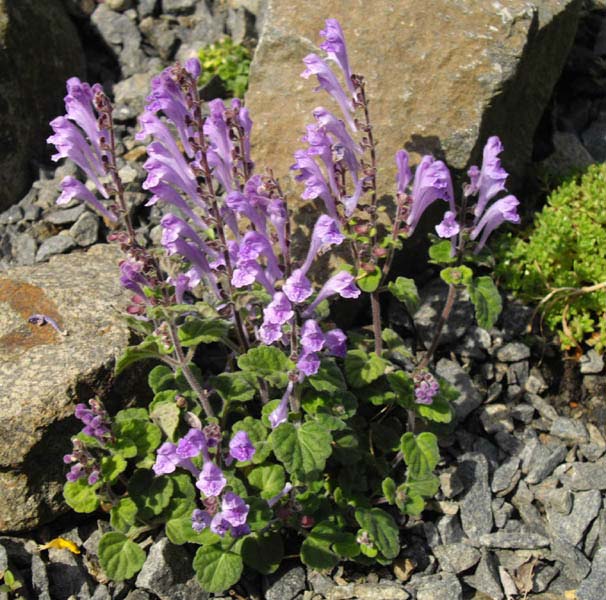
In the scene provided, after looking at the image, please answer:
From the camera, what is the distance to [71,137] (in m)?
4.77

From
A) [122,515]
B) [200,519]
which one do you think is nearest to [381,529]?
[200,519]

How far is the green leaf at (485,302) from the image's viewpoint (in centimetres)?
473

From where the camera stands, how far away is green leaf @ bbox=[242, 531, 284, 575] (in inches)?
190

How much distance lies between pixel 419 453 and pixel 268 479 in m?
0.94

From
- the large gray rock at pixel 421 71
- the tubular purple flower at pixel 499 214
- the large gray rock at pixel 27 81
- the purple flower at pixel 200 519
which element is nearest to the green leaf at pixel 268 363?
the purple flower at pixel 200 519

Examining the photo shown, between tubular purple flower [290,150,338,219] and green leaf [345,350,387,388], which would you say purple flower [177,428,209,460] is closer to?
green leaf [345,350,387,388]

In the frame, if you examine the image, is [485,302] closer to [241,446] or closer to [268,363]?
[268,363]

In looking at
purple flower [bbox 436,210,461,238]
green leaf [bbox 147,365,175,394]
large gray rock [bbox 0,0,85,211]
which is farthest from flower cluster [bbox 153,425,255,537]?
large gray rock [bbox 0,0,85,211]

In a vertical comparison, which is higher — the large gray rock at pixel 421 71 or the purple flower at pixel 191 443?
the large gray rock at pixel 421 71

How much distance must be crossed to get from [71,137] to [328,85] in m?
1.65

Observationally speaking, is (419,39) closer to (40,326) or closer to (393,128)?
(393,128)

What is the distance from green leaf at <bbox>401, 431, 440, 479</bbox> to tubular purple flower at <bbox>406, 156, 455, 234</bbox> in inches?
51.5

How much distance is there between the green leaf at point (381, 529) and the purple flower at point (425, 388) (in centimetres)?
76

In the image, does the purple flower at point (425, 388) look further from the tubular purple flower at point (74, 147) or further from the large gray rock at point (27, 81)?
the large gray rock at point (27, 81)
